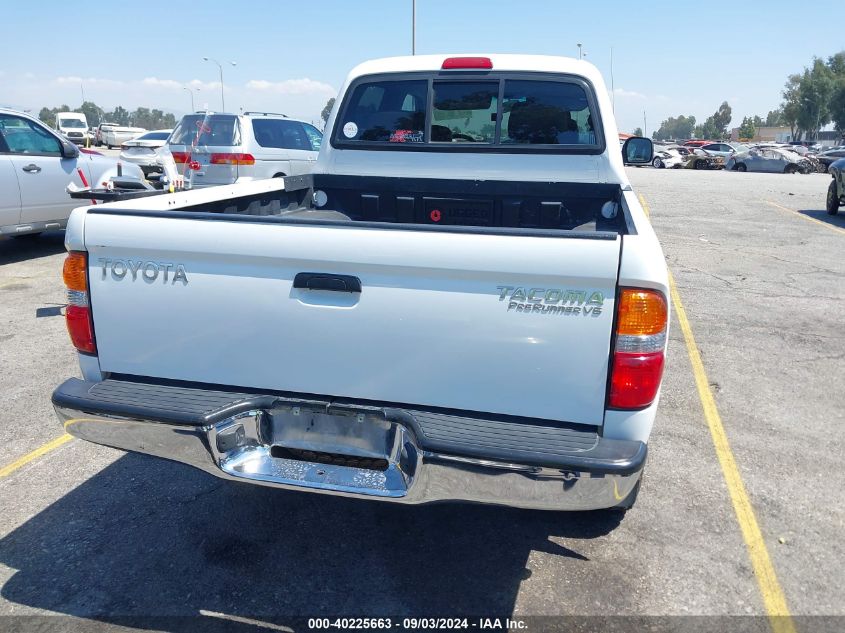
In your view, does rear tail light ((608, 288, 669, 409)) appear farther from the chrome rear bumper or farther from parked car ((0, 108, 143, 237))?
parked car ((0, 108, 143, 237))

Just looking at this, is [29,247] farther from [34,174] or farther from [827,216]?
[827,216]

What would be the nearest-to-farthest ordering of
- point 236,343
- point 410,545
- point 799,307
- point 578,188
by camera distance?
point 236,343 < point 410,545 < point 578,188 < point 799,307

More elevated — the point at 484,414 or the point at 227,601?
the point at 484,414

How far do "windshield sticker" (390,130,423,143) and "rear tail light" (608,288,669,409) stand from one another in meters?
2.76

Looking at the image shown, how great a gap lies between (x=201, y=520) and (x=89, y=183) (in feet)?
26.4

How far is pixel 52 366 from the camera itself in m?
5.62

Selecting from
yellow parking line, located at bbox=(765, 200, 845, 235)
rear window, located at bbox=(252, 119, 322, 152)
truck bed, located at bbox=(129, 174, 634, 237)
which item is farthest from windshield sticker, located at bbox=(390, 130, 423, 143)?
yellow parking line, located at bbox=(765, 200, 845, 235)

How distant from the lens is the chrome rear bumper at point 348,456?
241 cm

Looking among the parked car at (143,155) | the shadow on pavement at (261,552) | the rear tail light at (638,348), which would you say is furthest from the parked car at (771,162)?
the rear tail light at (638,348)

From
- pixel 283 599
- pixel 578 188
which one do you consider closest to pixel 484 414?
pixel 283 599

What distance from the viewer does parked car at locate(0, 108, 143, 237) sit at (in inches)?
348

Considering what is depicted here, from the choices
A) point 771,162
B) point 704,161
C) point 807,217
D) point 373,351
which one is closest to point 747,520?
point 373,351

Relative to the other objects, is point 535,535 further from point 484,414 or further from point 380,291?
point 380,291

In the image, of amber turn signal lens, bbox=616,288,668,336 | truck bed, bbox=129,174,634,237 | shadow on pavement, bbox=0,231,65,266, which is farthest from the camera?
shadow on pavement, bbox=0,231,65,266
